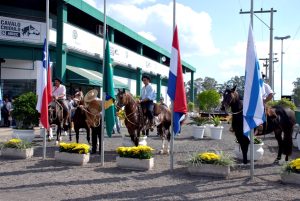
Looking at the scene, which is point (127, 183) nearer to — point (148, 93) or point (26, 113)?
point (148, 93)

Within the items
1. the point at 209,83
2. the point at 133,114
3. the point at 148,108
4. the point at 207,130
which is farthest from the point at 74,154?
the point at 209,83

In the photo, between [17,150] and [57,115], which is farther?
[57,115]

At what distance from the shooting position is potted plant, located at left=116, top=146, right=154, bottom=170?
380 inches

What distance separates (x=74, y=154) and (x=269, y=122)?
19.7ft

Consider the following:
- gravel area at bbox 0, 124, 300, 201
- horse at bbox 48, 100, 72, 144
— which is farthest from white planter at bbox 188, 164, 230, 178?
Result: horse at bbox 48, 100, 72, 144

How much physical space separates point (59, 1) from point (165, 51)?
3300 cm

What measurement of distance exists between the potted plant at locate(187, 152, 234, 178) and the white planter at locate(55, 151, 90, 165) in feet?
10.3

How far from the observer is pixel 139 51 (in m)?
44.1

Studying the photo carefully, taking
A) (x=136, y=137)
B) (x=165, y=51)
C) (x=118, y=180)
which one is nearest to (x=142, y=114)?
(x=136, y=137)

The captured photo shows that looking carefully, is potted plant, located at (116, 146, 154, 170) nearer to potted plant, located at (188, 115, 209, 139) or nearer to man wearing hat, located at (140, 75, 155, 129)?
man wearing hat, located at (140, 75, 155, 129)

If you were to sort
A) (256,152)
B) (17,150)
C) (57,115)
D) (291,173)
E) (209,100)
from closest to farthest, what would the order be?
(291,173) < (17,150) < (256,152) < (57,115) < (209,100)

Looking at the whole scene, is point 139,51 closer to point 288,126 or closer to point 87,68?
point 87,68

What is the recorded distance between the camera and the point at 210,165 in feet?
29.2

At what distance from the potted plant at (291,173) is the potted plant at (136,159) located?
339 cm
